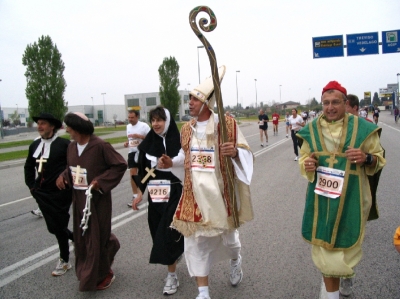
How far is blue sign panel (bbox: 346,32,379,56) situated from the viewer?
22.3 meters

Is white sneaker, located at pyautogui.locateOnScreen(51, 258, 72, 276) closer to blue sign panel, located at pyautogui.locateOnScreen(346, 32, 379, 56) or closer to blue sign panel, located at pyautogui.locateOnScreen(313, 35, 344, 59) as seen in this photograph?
blue sign panel, located at pyautogui.locateOnScreen(313, 35, 344, 59)

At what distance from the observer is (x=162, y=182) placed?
3801 mm

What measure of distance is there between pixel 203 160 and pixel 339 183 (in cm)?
116

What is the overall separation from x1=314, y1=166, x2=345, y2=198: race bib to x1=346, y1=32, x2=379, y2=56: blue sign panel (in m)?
22.1

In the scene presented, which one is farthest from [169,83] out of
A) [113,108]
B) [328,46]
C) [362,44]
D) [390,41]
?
[113,108]

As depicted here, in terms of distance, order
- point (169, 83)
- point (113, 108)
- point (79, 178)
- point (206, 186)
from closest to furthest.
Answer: point (206, 186), point (79, 178), point (169, 83), point (113, 108)

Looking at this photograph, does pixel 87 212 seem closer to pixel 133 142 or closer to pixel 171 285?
pixel 171 285

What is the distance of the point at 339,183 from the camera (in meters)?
2.91

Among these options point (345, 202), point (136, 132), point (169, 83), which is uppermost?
point (169, 83)

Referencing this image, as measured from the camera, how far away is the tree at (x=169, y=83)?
165 feet

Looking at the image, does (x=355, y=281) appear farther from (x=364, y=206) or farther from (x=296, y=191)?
(x=296, y=191)

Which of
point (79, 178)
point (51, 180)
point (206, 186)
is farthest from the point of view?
point (51, 180)

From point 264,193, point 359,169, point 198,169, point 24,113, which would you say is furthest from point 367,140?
point 24,113

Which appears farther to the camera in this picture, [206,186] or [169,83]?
[169,83]
